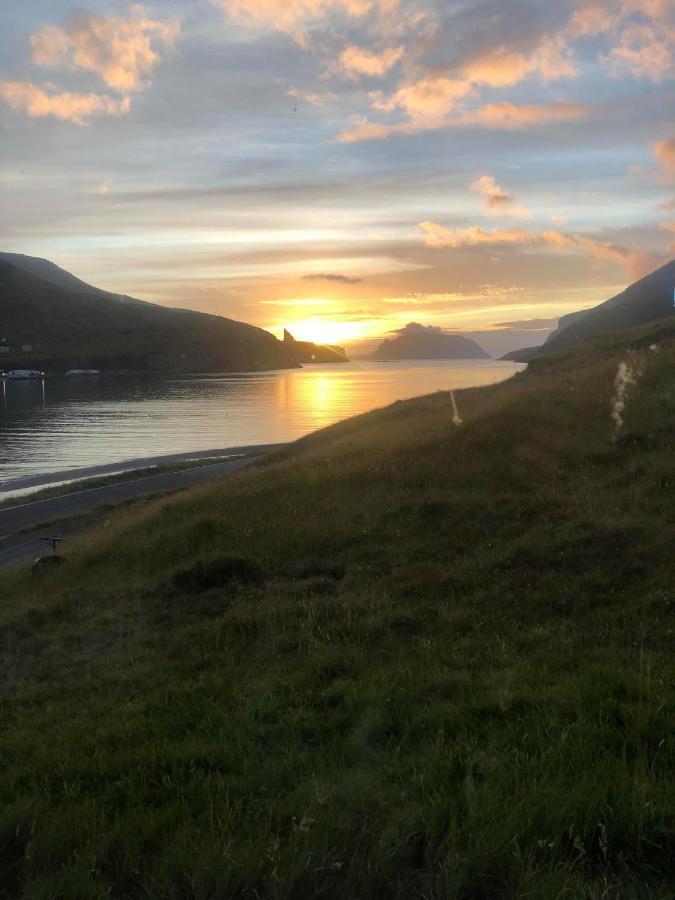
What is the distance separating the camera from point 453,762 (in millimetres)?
4723

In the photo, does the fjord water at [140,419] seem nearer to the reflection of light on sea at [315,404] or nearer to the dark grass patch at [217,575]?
the reflection of light on sea at [315,404]

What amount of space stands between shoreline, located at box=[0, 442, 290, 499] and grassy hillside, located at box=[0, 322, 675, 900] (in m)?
27.5

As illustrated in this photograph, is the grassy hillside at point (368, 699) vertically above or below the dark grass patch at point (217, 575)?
above

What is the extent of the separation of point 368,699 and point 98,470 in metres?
50.5

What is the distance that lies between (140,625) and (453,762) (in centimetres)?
710

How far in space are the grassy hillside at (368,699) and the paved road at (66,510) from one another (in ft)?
35.3

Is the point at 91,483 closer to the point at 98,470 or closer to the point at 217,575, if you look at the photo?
the point at 98,470

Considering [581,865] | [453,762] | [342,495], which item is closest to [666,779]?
[581,865]

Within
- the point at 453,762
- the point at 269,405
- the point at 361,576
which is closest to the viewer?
the point at 453,762

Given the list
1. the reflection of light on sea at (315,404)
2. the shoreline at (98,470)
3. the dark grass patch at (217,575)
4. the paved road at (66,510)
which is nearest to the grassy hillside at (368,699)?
the dark grass patch at (217,575)

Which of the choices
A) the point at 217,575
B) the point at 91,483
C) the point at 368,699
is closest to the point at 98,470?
the point at 91,483

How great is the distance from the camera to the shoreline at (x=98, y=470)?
46469 millimetres

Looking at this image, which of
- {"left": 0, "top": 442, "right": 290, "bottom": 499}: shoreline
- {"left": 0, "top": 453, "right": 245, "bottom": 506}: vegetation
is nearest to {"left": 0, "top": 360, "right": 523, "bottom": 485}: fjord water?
{"left": 0, "top": 442, "right": 290, "bottom": 499}: shoreline

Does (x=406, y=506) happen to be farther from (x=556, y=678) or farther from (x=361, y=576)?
(x=556, y=678)
